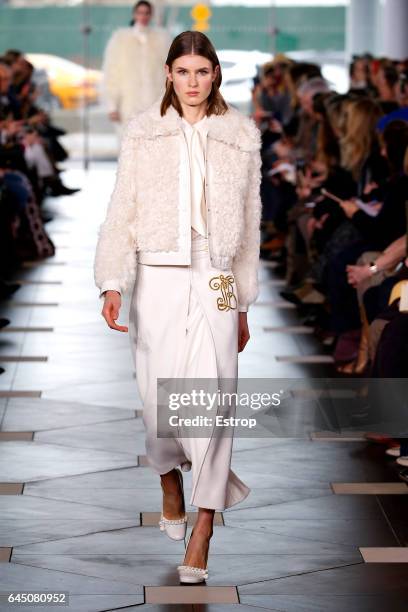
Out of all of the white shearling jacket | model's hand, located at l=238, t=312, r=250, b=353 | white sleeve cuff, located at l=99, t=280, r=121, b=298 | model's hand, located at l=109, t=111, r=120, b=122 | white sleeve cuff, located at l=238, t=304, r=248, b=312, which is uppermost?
the white shearling jacket

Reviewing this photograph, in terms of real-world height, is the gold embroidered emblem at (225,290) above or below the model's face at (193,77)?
below

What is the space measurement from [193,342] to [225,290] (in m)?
0.18

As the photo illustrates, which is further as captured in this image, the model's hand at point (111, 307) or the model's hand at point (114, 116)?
the model's hand at point (114, 116)

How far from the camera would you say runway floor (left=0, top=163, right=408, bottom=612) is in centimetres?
438

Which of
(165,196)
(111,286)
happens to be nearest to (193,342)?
(111,286)

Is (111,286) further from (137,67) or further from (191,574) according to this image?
(137,67)

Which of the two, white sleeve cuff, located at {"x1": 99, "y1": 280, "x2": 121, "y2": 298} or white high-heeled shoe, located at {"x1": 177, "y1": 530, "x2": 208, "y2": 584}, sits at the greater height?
white sleeve cuff, located at {"x1": 99, "y1": 280, "x2": 121, "y2": 298}

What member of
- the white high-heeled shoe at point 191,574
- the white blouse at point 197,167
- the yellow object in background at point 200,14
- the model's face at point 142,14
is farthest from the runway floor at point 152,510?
the yellow object in background at point 200,14

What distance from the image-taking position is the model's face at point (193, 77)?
4.42 metres

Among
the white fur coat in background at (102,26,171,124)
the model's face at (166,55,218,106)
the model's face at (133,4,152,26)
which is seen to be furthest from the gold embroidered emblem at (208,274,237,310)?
the model's face at (133,4,152,26)

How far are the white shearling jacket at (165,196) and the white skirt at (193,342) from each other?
49 millimetres

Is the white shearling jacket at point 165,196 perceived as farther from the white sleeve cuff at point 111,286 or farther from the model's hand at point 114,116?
the model's hand at point 114,116

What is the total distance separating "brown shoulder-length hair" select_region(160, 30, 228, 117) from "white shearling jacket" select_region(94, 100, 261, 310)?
0.07ft

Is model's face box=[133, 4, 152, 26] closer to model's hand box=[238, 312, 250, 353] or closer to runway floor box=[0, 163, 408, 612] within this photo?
runway floor box=[0, 163, 408, 612]
